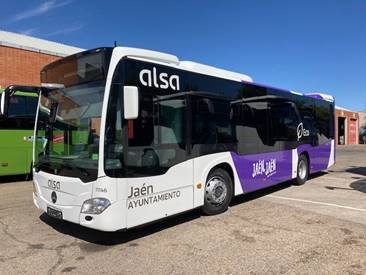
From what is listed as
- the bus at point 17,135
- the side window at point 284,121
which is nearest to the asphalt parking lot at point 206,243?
the side window at point 284,121

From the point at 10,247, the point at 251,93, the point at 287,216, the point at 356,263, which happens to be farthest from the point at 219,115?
the point at 10,247

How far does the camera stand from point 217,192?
816cm

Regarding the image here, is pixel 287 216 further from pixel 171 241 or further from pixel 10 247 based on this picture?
pixel 10 247

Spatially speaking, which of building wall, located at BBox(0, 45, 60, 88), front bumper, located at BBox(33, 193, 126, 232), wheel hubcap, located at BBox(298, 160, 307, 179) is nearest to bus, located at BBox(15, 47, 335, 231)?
front bumper, located at BBox(33, 193, 126, 232)

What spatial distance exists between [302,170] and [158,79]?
7.25m

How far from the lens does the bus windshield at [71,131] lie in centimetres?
596

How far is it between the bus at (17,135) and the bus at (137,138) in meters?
6.63

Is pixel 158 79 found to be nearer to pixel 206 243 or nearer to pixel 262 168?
pixel 206 243

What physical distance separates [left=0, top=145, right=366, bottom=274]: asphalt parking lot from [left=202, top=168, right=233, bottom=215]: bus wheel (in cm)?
23

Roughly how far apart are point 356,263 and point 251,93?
495cm

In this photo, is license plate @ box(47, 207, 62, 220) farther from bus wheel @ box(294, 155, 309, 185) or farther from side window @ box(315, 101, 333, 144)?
side window @ box(315, 101, 333, 144)

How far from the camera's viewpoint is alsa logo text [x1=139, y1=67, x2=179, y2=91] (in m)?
6.45

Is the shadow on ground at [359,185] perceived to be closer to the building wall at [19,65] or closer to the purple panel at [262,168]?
the purple panel at [262,168]

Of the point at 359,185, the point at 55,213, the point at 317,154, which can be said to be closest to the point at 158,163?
the point at 55,213
